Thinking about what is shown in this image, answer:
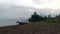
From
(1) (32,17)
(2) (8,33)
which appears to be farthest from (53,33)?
(1) (32,17)

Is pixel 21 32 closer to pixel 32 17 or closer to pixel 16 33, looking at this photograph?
pixel 16 33

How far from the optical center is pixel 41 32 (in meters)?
9.90

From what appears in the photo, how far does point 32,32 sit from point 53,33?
50.6 inches

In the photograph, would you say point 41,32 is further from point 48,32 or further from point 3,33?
point 3,33

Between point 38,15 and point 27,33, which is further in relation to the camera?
point 38,15

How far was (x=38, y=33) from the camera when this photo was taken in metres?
9.79

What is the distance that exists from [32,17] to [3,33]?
13328mm

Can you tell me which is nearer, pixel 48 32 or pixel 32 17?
pixel 48 32

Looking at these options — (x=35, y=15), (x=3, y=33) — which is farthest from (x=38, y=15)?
(x=3, y=33)

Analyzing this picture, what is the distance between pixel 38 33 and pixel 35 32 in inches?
10.7

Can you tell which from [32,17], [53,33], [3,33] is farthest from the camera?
[32,17]

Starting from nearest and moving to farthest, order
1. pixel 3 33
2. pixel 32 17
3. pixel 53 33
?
pixel 53 33 < pixel 3 33 < pixel 32 17

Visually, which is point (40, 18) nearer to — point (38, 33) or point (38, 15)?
point (38, 15)

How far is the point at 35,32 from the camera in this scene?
9.99 m
